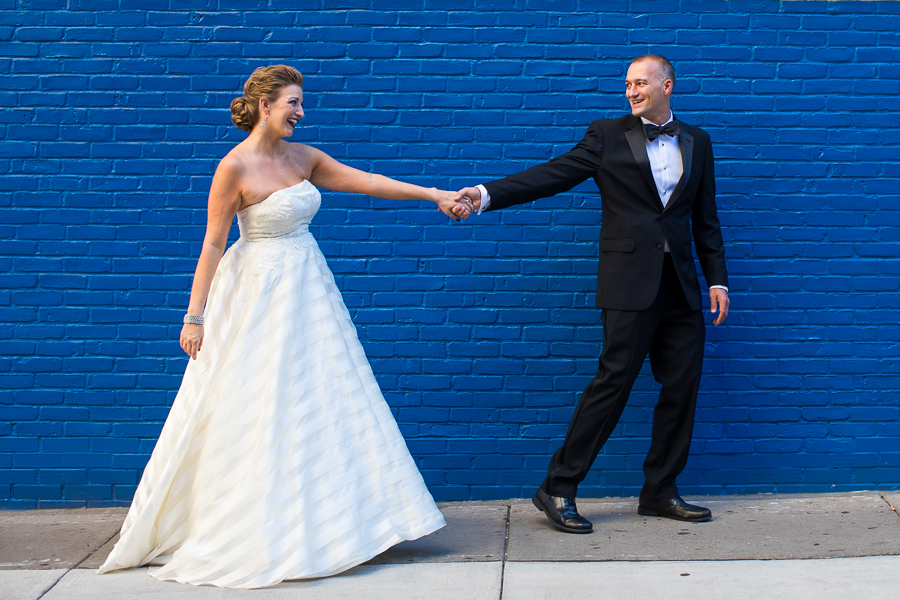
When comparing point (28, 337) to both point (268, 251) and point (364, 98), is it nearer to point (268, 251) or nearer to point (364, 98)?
point (268, 251)

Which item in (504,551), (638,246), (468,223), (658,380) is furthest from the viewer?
(468,223)

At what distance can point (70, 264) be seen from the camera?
14.6 ft

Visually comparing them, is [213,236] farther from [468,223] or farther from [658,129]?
[658,129]

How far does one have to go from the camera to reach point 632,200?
394cm

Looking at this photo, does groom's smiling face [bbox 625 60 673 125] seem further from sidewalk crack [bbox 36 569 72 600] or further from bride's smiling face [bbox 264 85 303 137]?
sidewalk crack [bbox 36 569 72 600]

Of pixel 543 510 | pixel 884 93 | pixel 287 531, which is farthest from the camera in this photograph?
pixel 884 93

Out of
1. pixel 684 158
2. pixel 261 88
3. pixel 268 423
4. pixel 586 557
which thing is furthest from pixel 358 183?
pixel 586 557

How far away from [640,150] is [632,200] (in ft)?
0.77

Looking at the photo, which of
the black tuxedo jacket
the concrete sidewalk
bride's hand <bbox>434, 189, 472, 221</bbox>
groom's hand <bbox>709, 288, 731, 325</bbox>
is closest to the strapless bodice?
bride's hand <bbox>434, 189, 472, 221</bbox>

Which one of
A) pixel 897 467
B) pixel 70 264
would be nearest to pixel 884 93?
pixel 897 467

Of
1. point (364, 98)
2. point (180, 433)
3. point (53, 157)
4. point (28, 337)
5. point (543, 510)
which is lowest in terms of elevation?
point (543, 510)

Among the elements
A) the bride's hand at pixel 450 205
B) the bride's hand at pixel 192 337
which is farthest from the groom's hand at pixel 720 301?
the bride's hand at pixel 192 337

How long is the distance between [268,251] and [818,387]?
117 inches

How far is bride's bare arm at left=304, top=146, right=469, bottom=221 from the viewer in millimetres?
3896
